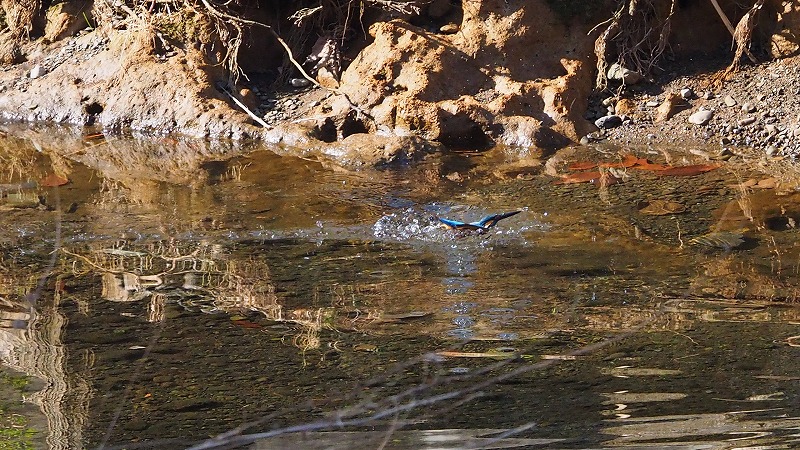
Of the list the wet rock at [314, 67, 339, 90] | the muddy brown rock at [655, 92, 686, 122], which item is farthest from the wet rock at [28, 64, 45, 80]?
the muddy brown rock at [655, 92, 686, 122]

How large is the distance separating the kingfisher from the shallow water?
0.05 m

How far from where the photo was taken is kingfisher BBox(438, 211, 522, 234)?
4285 millimetres

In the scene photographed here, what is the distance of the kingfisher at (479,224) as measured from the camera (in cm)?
429

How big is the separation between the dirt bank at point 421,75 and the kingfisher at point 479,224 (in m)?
1.28

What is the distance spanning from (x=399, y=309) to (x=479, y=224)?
933mm

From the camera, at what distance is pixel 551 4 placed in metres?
6.46

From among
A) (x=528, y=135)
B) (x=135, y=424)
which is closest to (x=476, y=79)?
(x=528, y=135)

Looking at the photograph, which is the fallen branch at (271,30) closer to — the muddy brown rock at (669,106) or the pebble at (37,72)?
the pebble at (37,72)

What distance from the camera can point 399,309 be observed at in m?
3.53

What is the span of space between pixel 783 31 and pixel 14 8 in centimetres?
561

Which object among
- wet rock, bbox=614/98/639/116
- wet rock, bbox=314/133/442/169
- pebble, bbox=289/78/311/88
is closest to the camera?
wet rock, bbox=314/133/442/169

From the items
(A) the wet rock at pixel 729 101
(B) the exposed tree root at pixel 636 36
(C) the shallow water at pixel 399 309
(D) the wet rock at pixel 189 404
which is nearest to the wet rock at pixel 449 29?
(B) the exposed tree root at pixel 636 36

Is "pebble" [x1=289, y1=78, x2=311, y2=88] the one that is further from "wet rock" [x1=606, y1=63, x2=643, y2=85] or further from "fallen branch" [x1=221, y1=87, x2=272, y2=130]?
"wet rock" [x1=606, y1=63, x2=643, y2=85]

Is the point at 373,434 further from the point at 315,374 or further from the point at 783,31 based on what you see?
the point at 783,31
